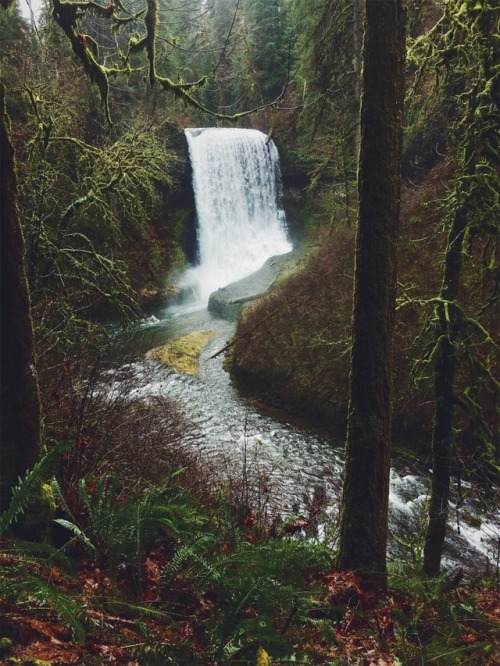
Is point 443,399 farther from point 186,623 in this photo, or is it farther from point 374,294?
point 186,623

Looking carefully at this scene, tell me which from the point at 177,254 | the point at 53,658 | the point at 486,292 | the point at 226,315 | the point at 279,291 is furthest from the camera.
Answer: the point at 177,254

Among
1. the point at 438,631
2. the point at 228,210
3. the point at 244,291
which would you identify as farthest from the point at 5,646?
the point at 228,210

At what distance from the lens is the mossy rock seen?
1272 centimetres

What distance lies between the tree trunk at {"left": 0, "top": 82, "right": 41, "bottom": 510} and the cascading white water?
69.0ft

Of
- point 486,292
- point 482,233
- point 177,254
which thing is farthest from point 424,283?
point 177,254

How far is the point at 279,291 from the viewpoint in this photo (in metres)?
14.1

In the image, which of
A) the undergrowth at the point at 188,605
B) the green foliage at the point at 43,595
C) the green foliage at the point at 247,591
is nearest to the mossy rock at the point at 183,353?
the undergrowth at the point at 188,605

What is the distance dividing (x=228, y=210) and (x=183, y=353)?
13.5 m

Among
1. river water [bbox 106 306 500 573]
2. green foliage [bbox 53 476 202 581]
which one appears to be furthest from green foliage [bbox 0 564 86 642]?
river water [bbox 106 306 500 573]

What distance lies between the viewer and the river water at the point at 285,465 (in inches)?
244

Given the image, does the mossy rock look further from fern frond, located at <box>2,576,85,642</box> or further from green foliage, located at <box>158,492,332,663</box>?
fern frond, located at <box>2,576,85,642</box>

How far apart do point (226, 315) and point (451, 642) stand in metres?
15.3

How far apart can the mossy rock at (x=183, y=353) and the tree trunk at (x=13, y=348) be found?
1003cm

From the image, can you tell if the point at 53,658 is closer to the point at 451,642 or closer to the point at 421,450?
the point at 451,642
